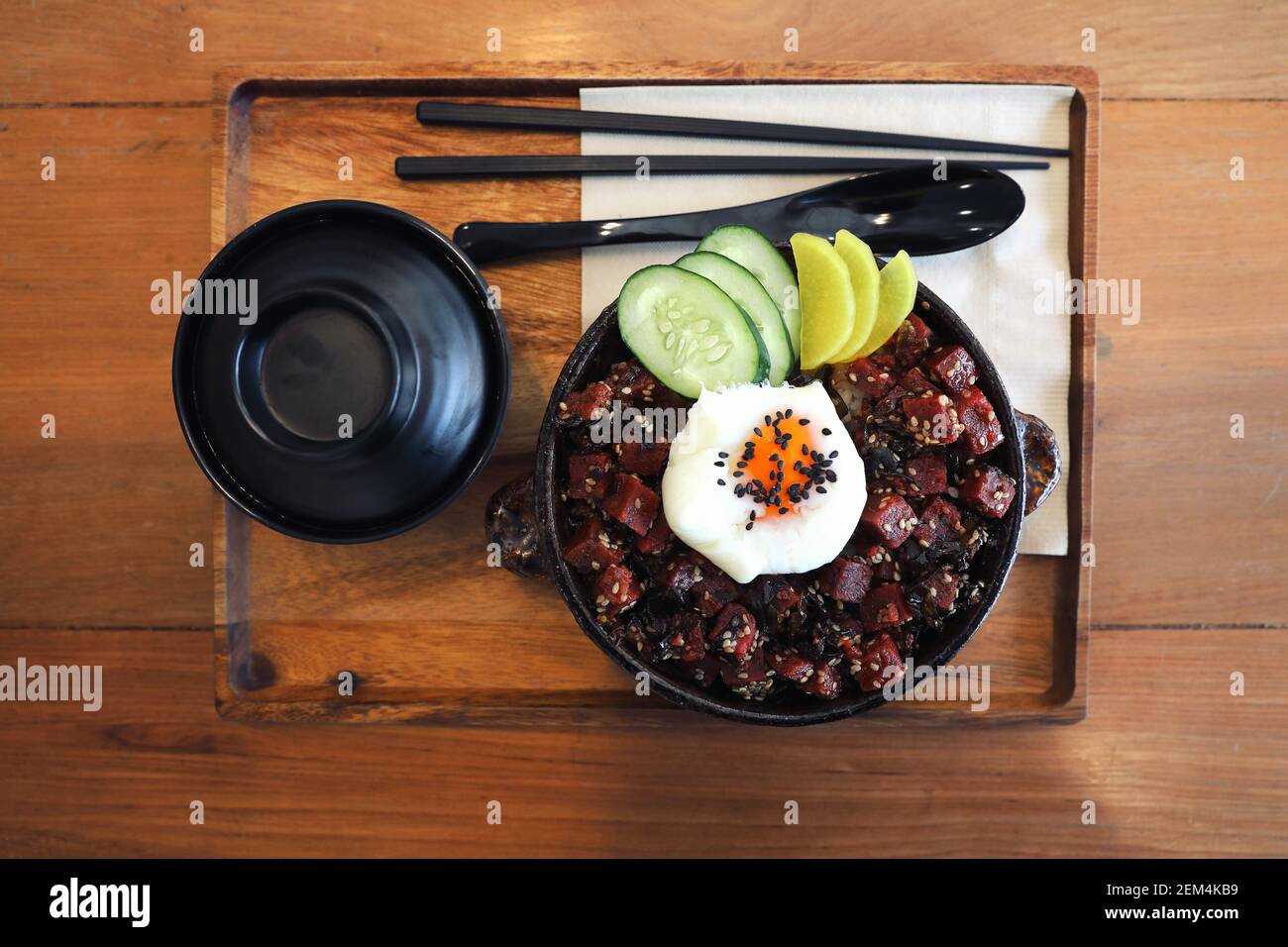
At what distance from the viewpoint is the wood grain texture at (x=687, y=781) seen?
89.9 inches

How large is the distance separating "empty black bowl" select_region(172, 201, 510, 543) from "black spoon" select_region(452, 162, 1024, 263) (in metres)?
0.30

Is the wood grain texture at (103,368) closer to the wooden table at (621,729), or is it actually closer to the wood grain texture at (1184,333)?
the wooden table at (621,729)

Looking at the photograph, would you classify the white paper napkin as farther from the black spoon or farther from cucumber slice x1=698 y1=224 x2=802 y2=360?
cucumber slice x1=698 y1=224 x2=802 y2=360

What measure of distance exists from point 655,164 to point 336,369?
97 cm

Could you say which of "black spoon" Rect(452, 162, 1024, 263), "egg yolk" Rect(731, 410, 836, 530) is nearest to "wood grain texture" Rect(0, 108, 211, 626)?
"black spoon" Rect(452, 162, 1024, 263)

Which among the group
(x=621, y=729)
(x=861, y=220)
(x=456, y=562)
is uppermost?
(x=861, y=220)

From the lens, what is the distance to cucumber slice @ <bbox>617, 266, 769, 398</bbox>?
5.73 ft

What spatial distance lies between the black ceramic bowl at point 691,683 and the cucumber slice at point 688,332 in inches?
3.0

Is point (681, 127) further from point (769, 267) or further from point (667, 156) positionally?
point (769, 267)

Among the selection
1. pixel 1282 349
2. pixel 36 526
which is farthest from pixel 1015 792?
pixel 36 526

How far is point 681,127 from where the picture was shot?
217 centimetres

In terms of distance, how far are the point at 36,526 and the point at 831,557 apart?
219cm

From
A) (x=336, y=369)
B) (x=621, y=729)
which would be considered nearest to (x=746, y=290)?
(x=336, y=369)

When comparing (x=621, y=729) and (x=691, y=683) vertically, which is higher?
(x=691, y=683)
